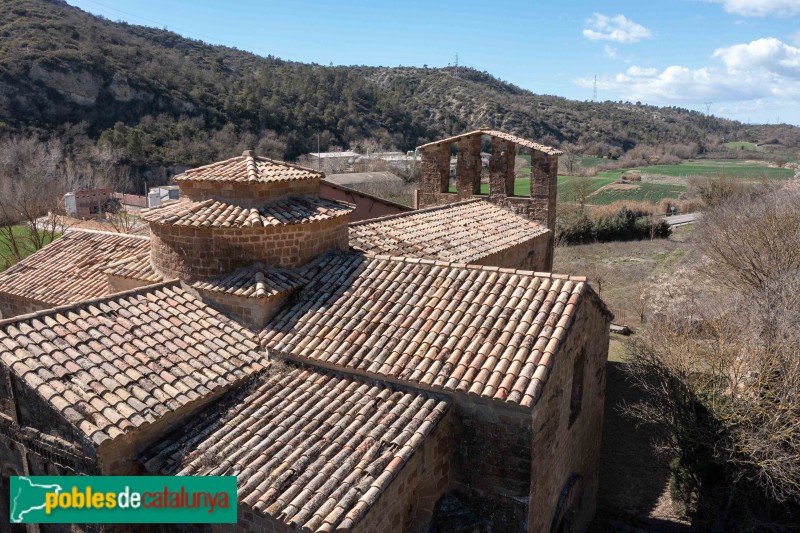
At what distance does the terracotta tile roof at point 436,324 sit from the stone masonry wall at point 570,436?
0.47 metres

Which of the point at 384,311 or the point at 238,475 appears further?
the point at 384,311

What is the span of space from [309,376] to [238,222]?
275cm

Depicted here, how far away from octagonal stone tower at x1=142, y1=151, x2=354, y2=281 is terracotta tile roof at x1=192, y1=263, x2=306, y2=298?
15 cm

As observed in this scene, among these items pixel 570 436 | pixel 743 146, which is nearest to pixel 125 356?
pixel 570 436

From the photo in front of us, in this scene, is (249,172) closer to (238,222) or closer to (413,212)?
(238,222)

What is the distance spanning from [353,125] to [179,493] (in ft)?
204

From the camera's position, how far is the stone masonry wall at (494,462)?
19.7 ft

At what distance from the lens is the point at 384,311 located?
7547 mm

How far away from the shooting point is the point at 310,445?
18.9 feet

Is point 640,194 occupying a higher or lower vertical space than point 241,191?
lower

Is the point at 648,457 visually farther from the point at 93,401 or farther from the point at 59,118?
the point at 59,118

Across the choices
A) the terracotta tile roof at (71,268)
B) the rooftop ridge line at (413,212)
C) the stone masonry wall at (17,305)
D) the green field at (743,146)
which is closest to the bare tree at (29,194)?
the terracotta tile roof at (71,268)

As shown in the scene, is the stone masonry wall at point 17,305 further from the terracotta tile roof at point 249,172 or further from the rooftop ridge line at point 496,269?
the rooftop ridge line at point 496,269

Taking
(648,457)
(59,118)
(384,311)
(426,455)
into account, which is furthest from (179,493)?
(59,118)
